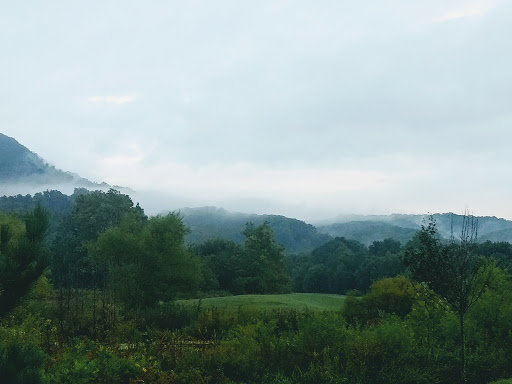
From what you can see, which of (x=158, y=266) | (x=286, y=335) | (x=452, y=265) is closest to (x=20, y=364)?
(x=286, y=335)

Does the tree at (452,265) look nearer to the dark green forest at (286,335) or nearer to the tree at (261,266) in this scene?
the dark green forest at (286,335)

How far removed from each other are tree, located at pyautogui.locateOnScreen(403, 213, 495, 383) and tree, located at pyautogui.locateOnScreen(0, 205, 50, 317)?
25.2 ft

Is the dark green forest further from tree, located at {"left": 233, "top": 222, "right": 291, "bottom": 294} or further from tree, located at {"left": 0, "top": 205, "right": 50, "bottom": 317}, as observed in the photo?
tree, located at {"left": 233, "top": 222, "right": 291, "bottom": 294}

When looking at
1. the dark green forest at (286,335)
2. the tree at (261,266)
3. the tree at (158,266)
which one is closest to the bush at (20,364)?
the dark green forest at (286,335)

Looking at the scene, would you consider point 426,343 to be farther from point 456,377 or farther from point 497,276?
point 497,276

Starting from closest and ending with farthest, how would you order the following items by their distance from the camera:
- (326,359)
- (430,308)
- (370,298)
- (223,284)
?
(326,359), (430,308), (370,298), (223,284)

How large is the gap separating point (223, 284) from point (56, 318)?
126 ft

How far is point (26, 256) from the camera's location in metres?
7.46

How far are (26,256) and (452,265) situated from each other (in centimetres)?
811

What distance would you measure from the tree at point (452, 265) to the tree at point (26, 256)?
7.68 metres

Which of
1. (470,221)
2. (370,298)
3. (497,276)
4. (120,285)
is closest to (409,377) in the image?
(470,221)

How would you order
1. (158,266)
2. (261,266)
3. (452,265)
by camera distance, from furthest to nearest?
1. (261,266)
2. (158,266)
3. (452,265)

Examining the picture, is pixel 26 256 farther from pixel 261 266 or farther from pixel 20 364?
pixel 261 266

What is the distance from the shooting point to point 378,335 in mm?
10695
